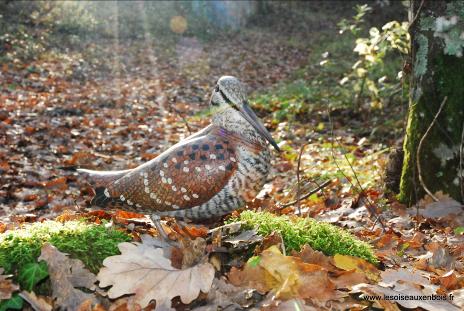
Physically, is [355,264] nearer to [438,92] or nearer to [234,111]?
[234,111]

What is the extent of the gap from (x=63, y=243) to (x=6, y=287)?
0.40 meters

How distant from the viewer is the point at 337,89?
42.2 feet

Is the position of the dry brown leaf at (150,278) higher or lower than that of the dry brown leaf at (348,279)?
A: higher

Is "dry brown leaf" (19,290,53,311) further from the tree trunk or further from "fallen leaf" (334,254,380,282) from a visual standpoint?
the tree trunk

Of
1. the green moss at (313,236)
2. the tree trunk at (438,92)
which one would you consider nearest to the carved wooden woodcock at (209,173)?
the green moss at (313,236)

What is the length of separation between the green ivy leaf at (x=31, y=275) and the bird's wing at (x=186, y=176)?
Result: 40.8 inches

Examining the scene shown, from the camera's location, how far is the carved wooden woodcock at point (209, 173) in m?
3.53

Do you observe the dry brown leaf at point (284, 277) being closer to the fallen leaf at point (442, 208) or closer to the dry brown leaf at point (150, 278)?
the dry brown leaf at point (150, 278)

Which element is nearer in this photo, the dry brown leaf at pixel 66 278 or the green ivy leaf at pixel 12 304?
the green ivy leaf at pixel 12 304

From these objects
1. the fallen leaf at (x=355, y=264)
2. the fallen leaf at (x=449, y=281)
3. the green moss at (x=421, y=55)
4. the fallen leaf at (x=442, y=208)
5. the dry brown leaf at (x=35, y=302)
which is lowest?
the fallen leaf at (x=442, y=208)

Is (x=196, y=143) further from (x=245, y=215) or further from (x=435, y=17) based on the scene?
(x=435, y=17)

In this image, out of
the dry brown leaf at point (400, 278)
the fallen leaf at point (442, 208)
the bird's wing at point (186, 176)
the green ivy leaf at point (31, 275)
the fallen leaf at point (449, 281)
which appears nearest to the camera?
the green ivy leaf at point (31, 275)

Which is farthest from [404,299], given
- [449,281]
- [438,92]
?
[438,92]

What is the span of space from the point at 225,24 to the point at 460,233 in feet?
68.2
